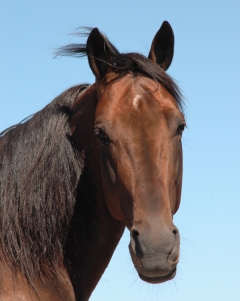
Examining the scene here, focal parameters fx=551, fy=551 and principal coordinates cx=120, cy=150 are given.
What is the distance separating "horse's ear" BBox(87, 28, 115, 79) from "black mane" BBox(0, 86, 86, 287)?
616 millimetres

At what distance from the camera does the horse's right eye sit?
5.23m

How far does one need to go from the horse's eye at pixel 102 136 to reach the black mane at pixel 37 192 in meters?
0.46

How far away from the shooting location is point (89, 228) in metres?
5.57

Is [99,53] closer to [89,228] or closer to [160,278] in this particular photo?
[89,228]

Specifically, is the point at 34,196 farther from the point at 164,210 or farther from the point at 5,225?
the point at 164,210

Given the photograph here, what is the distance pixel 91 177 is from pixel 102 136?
1.93 feet

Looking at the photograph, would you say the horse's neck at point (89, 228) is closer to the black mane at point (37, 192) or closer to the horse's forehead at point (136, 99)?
the black mane at point (37, 192)

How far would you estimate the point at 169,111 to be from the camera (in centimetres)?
529

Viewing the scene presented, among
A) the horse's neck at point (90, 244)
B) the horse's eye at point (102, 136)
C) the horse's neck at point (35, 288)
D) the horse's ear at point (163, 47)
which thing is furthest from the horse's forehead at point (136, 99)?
the horse's neck at point (35, 288)

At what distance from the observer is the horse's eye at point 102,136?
524 centimetres

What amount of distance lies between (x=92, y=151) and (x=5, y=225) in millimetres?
1152

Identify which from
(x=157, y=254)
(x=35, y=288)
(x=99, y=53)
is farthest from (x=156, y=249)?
(x=99, y=53)

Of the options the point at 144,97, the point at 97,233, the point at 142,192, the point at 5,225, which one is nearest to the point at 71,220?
the point at 97,233

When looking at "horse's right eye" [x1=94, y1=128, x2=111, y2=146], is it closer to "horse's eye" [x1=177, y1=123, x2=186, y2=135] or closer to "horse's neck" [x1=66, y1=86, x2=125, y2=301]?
"horse's neck" [x1=66, y1=86, x2=125, y2=301]
